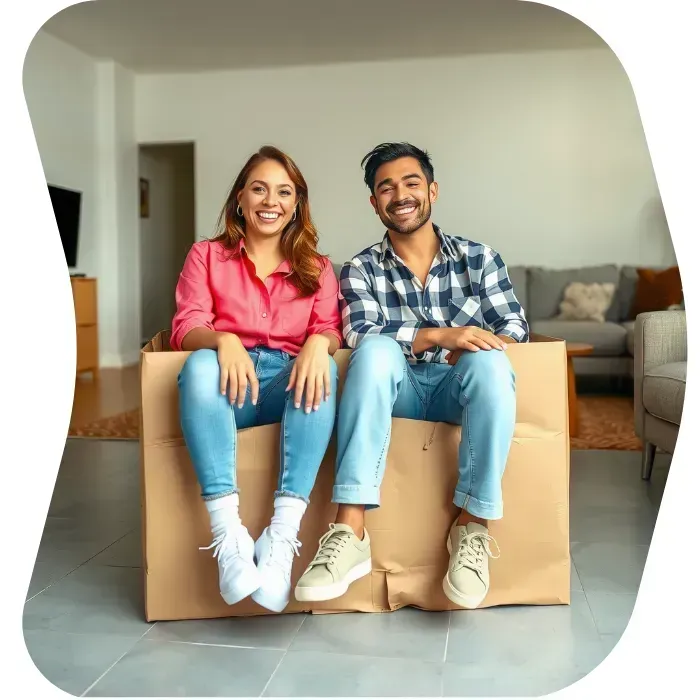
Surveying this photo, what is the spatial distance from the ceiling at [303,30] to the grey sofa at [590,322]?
1.18 m

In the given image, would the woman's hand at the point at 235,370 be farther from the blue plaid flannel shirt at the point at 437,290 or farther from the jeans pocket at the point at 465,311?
the jeans pocket at the point at 465,311

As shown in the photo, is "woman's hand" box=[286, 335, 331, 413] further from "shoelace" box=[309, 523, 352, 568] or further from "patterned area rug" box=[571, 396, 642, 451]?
"patterned area rug" box=[571, 396, 642, 451]

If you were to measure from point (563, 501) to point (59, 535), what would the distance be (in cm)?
114

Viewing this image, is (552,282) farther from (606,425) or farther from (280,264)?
(280,264)

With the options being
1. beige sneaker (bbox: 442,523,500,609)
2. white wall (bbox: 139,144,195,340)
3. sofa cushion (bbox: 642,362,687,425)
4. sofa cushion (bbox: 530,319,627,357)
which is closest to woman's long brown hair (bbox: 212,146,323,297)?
beige sneaker (bbox: 442,523,500,609)

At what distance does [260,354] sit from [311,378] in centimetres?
19

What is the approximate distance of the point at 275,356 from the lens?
4.50ft

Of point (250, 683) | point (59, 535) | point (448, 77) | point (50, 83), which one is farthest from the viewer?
point (50, 83)

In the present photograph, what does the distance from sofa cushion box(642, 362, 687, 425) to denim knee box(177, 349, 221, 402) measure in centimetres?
127

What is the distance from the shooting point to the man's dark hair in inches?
56.9

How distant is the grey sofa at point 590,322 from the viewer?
13.1 feet

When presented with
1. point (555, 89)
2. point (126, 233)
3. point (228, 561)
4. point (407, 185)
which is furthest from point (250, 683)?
point (126, 233)

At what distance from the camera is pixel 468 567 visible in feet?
4.02

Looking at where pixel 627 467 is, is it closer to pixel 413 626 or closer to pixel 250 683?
pixel 413 626
